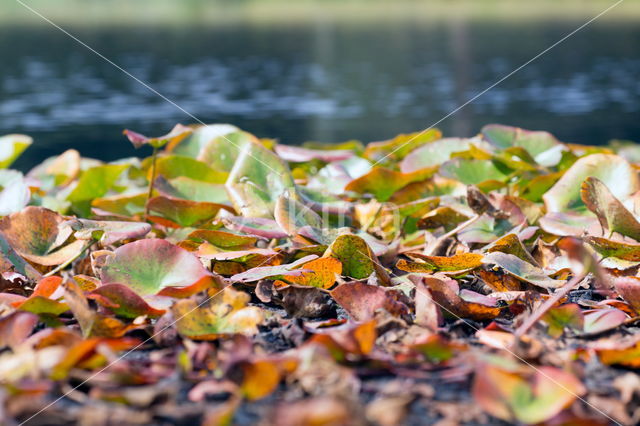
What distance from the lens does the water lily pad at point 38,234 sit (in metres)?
1.26

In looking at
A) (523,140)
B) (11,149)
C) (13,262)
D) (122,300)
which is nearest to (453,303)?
(122,300)

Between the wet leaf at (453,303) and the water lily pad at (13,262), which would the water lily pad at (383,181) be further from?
the water lily pad at (13,262)

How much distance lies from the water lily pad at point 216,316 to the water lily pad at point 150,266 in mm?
117

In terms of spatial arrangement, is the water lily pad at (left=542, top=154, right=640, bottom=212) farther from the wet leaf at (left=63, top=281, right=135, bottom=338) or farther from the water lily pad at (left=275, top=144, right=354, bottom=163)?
the wet leaf at (left=63, top=281, right=135, bottom=338)

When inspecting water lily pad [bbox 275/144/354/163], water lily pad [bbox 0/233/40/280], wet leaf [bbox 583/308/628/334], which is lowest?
water lily pad [bbox 275/144/354/163]

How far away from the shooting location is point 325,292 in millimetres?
1177

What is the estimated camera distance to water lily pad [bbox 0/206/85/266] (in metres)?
1.26

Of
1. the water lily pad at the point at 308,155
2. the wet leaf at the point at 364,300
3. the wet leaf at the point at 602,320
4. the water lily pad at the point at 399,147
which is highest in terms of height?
the wet leaf at the point at 364,300

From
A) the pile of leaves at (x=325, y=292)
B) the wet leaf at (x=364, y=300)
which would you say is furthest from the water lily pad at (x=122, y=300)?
the wet leaf at (x=364, y=300)

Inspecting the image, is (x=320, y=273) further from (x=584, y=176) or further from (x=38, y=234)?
(x=584, y=176)

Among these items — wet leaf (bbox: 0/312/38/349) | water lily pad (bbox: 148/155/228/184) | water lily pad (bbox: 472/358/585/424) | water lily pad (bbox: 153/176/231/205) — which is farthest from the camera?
water lily pad (bbox: 148/155/228/184)

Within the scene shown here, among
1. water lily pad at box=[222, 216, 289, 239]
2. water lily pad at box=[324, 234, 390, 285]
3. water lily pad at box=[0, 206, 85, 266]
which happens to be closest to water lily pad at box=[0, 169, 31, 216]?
water lily pad at box=[0, 206, 85, 266]

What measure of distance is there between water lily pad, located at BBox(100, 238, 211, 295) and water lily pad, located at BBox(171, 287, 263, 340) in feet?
0.38

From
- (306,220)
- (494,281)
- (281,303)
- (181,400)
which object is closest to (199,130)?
(306,220)
